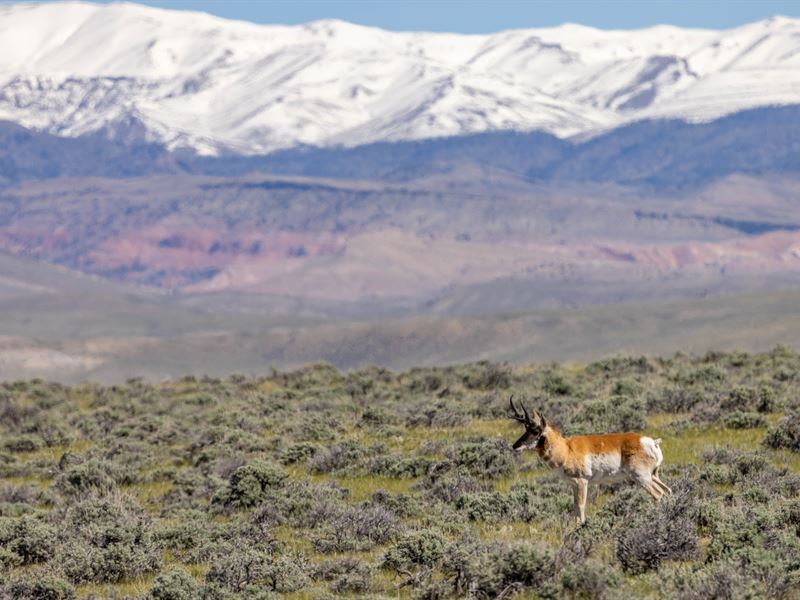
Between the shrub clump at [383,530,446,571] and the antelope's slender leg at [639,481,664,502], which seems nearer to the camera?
the shrub clump at [383,530,446,571]

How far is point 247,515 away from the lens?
20.1 metres

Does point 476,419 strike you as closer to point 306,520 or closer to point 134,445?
point 134,445

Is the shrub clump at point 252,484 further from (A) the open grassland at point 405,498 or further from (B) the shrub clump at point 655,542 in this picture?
(B) the shrub clump at point 655,542

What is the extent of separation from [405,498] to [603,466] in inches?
138

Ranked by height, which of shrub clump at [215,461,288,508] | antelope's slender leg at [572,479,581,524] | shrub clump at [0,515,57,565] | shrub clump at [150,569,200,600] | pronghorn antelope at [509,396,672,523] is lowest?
shrub clump at [215,461,288,508]

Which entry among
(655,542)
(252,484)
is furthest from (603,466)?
(252,484)

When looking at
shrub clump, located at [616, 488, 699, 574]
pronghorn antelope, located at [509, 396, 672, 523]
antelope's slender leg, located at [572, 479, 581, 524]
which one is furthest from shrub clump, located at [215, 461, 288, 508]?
shrub clump, located at [616, 488, 699, 574]

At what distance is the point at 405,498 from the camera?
1952 centimetres

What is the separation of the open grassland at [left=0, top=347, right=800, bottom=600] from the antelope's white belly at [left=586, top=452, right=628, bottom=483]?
1.31 feet

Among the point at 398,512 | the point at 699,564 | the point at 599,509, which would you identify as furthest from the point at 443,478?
the point at 699,564

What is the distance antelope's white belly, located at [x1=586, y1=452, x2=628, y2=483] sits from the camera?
55.8 feet

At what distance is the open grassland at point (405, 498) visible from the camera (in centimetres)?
1416

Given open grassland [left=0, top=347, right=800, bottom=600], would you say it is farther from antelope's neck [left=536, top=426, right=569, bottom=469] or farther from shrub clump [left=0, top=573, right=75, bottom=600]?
antelope's neck [left=536, top=426, right=569, bottom=469]

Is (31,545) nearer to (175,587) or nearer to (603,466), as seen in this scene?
(175,587)
